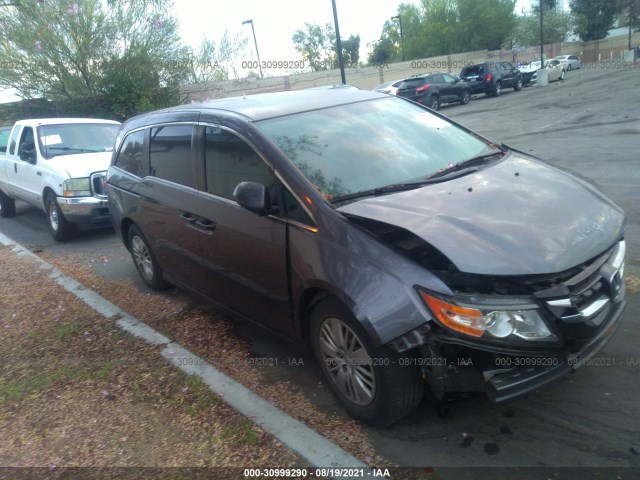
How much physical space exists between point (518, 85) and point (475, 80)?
384 cm

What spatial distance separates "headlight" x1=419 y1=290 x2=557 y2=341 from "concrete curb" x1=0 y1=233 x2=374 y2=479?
91cm

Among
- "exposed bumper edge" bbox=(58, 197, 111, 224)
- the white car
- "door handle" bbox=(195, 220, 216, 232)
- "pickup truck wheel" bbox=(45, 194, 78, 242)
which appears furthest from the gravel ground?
the white car

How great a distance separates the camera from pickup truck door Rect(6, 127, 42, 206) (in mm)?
8906

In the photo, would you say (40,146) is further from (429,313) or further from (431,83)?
(431,83)

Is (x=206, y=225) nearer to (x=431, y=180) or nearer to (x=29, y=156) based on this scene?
(x=431, y=180)

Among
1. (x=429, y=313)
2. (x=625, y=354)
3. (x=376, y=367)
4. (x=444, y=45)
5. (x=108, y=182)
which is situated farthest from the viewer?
(x=444, y=45)

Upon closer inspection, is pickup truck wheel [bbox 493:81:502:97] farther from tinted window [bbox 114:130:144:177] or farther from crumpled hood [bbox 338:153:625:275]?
crumpled hood [bbox 338:153:625:275]

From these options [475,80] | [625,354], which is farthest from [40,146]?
[475,80]

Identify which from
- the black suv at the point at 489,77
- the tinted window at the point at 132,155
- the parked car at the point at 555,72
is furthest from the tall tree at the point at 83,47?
the parked car at the point at 555,72

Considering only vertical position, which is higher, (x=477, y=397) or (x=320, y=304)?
(x=320, y=304)

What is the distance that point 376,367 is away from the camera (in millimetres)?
2977

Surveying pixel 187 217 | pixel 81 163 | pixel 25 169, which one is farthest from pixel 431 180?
pixel 25 169

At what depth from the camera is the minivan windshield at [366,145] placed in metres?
3.62

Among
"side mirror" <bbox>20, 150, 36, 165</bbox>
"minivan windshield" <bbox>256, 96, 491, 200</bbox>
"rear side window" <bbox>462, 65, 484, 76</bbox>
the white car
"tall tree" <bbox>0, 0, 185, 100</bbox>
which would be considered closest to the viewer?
"minivan windshield" <bbox>256, 96, 491, 200</bbox>
